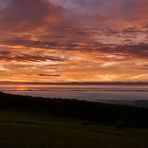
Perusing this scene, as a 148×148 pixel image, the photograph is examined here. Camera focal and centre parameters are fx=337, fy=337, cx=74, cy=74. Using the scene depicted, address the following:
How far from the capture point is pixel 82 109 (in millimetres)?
38031

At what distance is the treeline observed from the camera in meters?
36.3

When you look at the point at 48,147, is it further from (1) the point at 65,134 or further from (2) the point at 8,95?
(2) the point at 8,95

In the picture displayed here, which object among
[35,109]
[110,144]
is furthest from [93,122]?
[110,144]

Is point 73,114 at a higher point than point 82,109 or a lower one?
lower

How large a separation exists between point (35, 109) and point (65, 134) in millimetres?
19749

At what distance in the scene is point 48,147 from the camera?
15.9 m

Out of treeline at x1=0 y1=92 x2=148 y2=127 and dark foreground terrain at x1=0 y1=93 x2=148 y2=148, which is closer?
dark foreground terrain at x1=0 y1=93 x2=148 y2=148

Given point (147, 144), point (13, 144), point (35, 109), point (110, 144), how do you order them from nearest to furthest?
point (13, 144), point (110, 144), point (147, 144), point (35, 109)

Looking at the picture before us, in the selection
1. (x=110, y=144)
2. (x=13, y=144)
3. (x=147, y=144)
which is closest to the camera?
(x=13, y=144)

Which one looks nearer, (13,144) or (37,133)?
(13,144)

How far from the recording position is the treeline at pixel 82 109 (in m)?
36.3

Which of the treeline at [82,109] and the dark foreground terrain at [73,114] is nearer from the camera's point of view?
the dark foreground terrain at [73,114]

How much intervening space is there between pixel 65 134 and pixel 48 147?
4572mm

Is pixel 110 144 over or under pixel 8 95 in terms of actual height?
under
